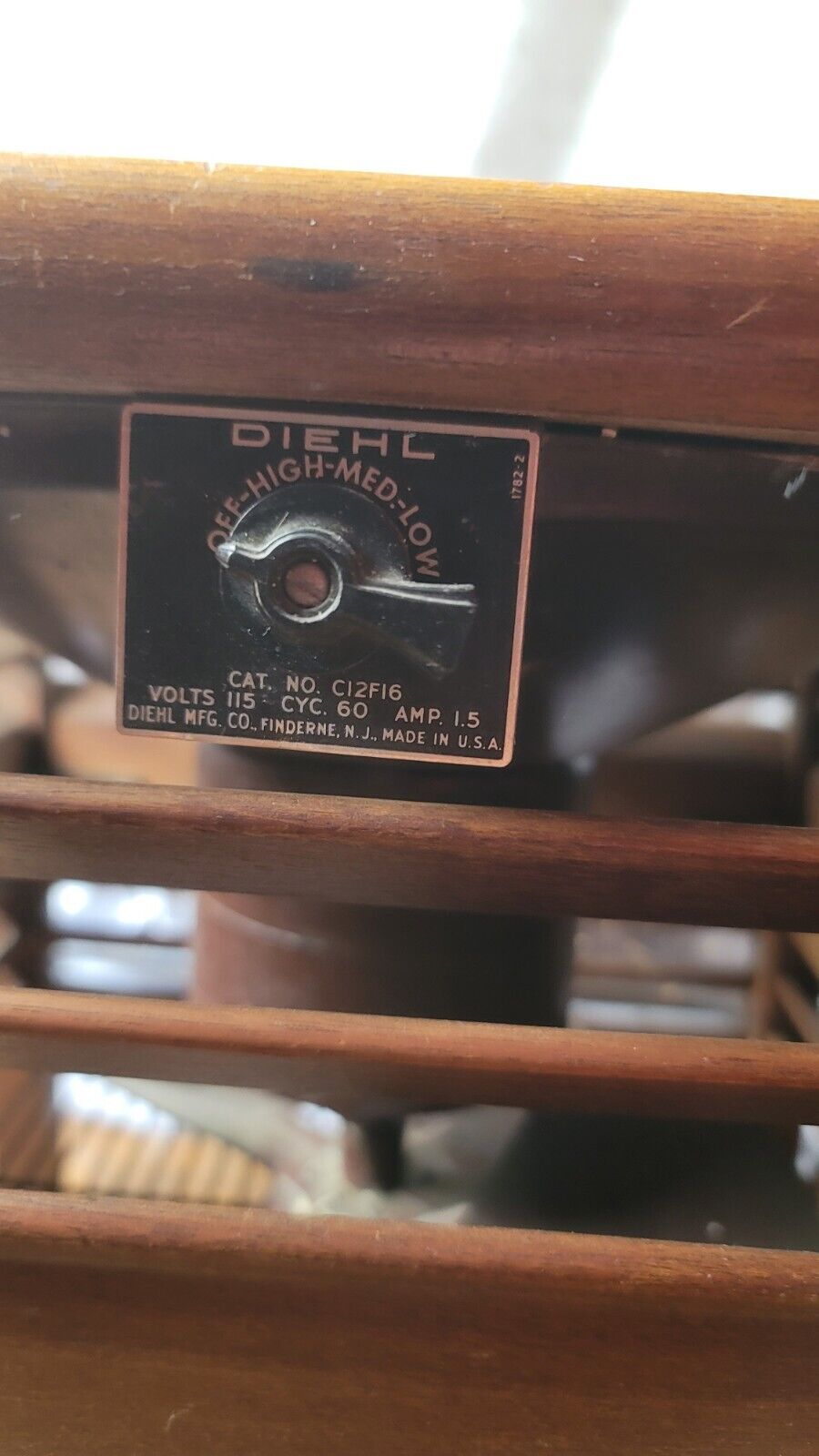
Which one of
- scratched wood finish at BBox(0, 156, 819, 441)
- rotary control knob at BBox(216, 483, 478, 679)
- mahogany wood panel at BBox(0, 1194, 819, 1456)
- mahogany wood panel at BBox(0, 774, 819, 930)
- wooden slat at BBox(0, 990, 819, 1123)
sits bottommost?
mahogany wood panel at BBox(0, 1194, 819, 1456)

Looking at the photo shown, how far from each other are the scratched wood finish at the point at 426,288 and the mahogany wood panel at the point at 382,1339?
32cm

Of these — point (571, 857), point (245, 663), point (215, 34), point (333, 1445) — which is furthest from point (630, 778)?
point (215, 34)

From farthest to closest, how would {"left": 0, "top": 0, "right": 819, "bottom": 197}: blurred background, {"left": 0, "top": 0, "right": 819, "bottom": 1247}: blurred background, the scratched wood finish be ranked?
{"left": 0, "top": 0, "right": 819, "bottom": 197}: blurred background < {"left": 0, "top": 0, "right": 819, "bottom": 1247}: blurred background < the scratched wood finish

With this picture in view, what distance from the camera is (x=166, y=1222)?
387 millimetres

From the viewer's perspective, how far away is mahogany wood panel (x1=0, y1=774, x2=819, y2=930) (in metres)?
0.38

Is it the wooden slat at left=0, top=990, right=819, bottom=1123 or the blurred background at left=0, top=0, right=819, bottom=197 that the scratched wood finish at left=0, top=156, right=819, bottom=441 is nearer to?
the wooden slat at left=0, top=990, right=819, bottom=1123

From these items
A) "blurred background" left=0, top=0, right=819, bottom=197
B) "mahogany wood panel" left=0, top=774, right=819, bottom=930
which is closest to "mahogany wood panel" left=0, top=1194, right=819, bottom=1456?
"mahogany wood panel" left=0, top=774, right=819, bottom=930

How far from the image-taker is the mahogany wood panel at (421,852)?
38 cm

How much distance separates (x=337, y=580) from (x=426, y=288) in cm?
10

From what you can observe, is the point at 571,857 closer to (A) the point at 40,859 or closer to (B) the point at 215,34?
(A) the point at 40,859

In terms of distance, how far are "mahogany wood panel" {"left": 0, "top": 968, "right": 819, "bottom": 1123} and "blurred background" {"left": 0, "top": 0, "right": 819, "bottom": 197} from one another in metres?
0.74

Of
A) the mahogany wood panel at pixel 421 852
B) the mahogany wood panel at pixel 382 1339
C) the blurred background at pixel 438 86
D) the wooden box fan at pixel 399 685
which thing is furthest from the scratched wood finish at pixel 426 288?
the blurred background at pixel 438 86

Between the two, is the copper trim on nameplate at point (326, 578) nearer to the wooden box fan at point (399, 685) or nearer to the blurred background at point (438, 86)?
the wooden box fan at point (399, 685)

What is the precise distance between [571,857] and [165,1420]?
28 centimetres
